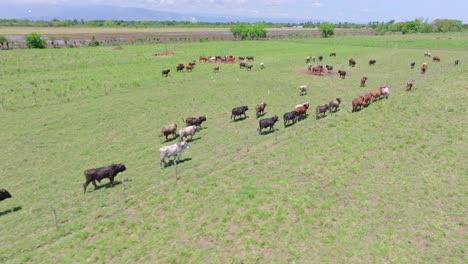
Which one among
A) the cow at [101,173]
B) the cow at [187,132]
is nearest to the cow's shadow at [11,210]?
the cow at [101,173]

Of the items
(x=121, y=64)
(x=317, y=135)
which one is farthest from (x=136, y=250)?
(x=121, y=64)

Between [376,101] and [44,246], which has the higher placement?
[376,101]

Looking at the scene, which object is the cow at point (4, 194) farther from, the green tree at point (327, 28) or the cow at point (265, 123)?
the green tree at point (327, 28)

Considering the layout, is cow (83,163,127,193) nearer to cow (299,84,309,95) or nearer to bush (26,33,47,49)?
cow (299,84,309,95)

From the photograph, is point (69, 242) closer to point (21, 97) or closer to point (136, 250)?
point (136, 250)

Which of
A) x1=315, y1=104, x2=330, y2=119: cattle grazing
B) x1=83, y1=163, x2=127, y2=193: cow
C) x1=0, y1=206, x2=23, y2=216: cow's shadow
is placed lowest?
x1=0, y1=206, x2=23, y2=216: cow's shadow

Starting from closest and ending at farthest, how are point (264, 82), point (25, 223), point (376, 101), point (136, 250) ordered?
point (136, 250), point (25, 223), point (376, 101), point (264, 82)

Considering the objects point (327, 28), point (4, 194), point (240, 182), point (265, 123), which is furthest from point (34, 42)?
point (327, 28)

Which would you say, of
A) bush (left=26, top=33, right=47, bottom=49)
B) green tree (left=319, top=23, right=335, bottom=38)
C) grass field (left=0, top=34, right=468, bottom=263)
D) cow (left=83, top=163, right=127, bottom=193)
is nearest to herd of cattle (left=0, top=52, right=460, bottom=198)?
cow (left=83, top=163, right=127, bottom=193)
